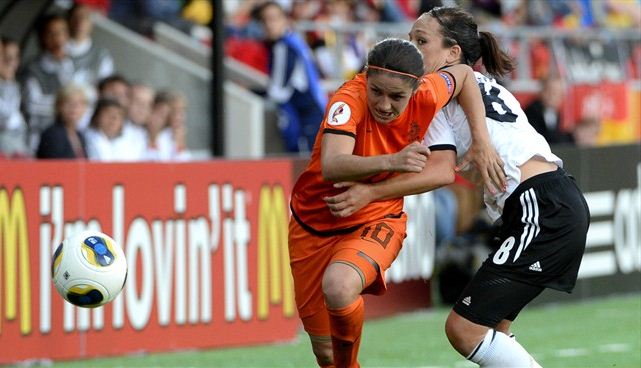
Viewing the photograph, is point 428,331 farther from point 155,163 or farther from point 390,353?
point 155,163

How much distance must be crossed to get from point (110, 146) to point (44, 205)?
8.24ft

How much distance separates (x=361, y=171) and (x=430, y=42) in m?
0.88

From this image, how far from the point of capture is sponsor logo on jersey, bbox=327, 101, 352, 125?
261 inches

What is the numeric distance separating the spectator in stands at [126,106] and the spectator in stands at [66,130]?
0.71 m

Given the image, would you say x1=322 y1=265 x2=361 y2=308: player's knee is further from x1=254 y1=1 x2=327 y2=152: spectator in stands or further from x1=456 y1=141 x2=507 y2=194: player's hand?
x1=254 y1=1 x2=327 y2=152: spectator in stands

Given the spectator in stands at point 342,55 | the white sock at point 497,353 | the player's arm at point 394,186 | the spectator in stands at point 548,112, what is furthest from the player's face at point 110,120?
the white sock at point 497,353

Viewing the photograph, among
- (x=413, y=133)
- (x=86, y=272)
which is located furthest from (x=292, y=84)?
(x=413, y=133)

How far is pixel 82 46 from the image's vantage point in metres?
13.2

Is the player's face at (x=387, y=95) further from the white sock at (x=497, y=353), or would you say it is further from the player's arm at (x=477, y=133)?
the white sock at (x=497, y=353)

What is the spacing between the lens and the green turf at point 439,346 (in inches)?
383

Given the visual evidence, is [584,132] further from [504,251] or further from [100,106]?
[504,251]

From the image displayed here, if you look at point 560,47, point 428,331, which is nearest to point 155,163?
point 428,331

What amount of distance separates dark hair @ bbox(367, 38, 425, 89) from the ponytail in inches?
23.3

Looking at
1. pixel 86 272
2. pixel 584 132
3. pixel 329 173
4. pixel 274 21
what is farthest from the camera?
pixel 584 132
